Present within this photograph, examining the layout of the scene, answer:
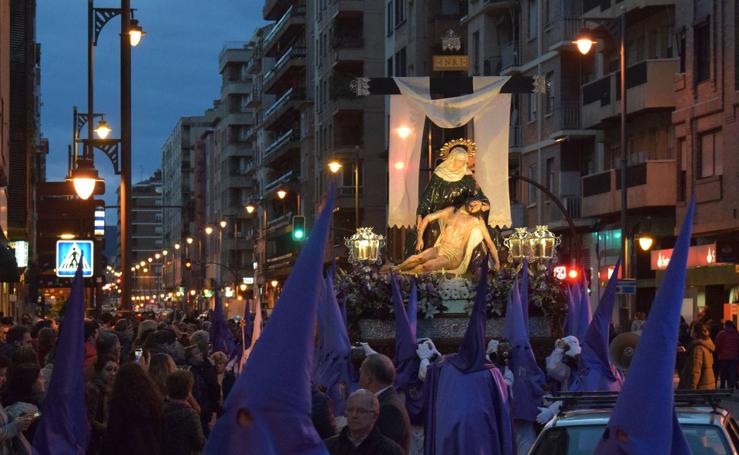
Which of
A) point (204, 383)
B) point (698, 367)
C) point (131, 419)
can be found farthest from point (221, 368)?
point (698, 367)

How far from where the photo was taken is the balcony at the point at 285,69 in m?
99.7

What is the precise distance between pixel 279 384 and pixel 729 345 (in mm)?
27275

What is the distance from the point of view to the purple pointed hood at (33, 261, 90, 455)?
10.3 meters

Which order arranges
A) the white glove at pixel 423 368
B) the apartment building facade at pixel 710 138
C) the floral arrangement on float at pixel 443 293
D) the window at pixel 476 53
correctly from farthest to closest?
the window at pixel 476 53
the apartment building facade at pixel 710 138
the floral arrangement on float at pixel 443 293
the white glove at pixel 423 368

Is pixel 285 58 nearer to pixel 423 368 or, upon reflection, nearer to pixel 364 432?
pixel 423 368

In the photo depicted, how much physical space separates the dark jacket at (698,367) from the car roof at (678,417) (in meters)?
13.8

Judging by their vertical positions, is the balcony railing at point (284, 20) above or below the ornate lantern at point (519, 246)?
above

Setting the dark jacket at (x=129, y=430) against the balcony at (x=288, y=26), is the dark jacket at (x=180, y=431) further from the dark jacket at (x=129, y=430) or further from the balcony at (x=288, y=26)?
the balcony at (x=288, y=26)

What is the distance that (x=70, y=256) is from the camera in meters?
30.8

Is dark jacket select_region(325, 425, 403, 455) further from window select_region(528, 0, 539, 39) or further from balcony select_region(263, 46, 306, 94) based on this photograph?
balcony select_region(263, 46, 306, 94)

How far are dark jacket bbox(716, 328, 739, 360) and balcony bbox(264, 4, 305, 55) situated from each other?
69.1 metres

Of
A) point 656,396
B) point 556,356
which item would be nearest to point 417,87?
point 556,356

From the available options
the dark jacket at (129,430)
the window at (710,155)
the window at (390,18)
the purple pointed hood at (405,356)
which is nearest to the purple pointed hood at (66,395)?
the dark jacket at (129,430)

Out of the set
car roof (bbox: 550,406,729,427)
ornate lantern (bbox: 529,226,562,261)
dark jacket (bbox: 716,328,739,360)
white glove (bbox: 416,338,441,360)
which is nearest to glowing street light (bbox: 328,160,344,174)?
white glove (bbox: 416,338,441,360)
